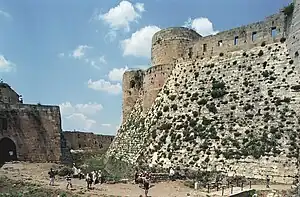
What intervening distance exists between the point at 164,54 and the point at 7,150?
666 inches

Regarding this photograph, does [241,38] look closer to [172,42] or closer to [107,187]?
[172,42]

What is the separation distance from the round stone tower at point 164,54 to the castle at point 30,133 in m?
8.99

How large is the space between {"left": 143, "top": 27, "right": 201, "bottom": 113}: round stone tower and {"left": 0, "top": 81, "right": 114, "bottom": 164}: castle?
8.99 meters

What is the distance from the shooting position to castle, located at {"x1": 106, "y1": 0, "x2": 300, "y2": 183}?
2575 centimetres

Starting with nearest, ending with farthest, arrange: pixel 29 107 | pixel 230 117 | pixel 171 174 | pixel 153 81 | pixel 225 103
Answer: pixel 171 174 → pixel 230 117 → pixel 225 103 → pixel 29 107 → pixel 153 81

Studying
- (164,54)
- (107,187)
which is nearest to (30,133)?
(107,187)

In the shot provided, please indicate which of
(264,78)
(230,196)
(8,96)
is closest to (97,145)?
(8,96)

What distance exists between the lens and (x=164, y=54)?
39.3 metres

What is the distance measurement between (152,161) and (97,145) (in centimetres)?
3130

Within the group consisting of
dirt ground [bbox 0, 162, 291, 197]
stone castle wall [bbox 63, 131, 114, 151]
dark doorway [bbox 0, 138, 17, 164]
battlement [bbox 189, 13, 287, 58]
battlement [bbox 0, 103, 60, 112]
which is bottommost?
dirt ground [bbox 0, 162, 291, 197]

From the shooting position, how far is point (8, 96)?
52.1 m

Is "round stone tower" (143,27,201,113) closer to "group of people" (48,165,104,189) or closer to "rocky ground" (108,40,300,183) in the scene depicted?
"rocky ground" (108,40,300,183)

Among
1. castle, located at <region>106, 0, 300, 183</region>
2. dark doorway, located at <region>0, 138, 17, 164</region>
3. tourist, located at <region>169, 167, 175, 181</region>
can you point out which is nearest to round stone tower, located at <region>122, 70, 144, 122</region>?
castle, located at <region>106, 0, 300, 183</region>

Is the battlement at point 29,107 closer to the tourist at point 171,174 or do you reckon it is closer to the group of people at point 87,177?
the group of people at point 87,177
